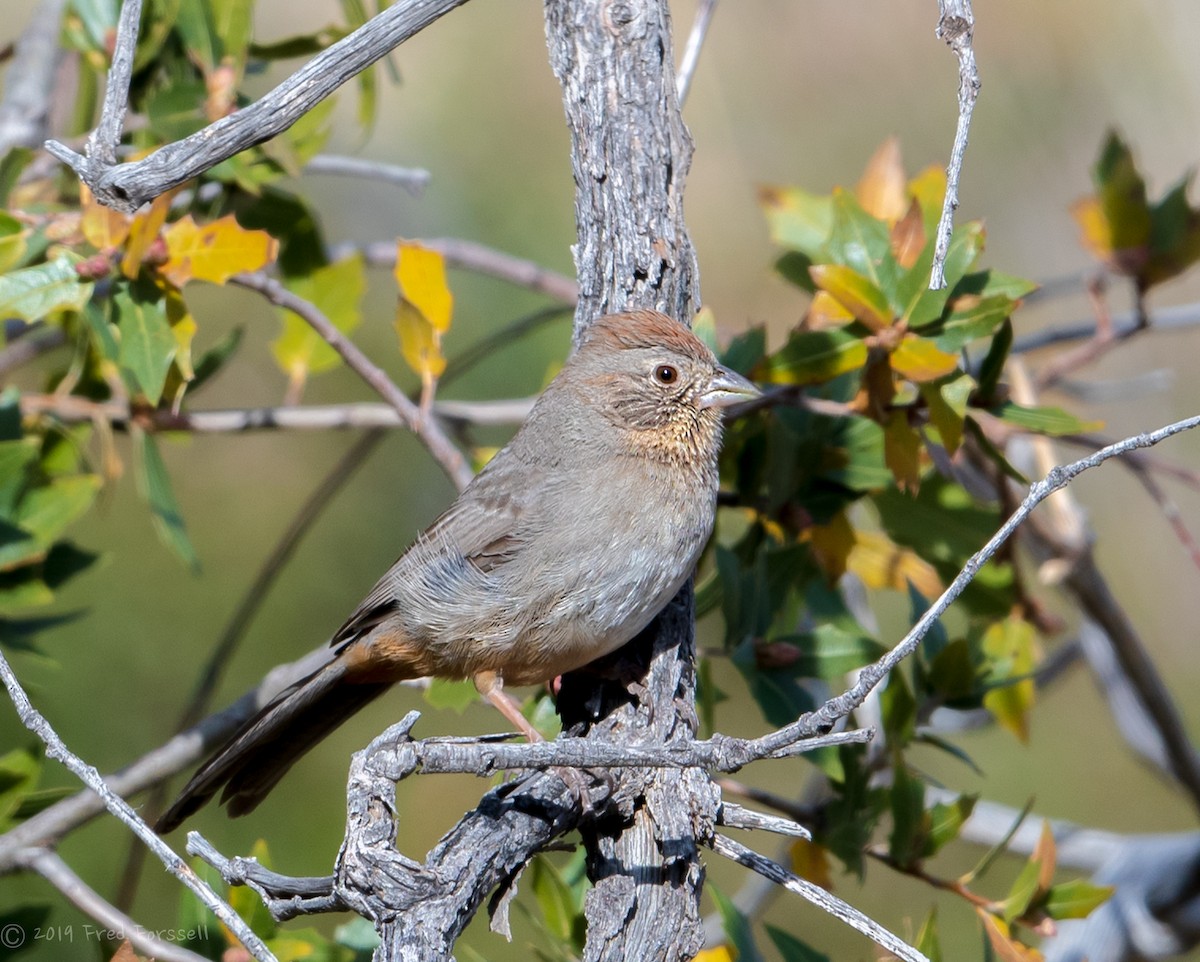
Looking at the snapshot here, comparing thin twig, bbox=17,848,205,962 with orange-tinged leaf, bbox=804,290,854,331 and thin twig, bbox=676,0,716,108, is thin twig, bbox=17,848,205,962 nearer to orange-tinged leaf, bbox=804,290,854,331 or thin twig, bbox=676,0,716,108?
Answer: orange-tinged leaf, bbox=804,290,854,331

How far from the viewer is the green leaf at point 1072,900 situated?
3.09 meters

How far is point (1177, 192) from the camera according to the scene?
3699 millimetres

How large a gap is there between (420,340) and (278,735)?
1213 millimetres

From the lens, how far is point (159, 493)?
3725 mm

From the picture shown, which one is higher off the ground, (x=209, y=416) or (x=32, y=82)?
(x=32, y=82)

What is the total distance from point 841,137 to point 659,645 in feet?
22.0

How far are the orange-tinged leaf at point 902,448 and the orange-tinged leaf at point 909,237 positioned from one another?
1.45 feet

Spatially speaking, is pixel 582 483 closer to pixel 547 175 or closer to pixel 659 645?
pixel 659 645

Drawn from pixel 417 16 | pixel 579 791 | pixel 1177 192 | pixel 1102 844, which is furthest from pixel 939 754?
pixel 417 16

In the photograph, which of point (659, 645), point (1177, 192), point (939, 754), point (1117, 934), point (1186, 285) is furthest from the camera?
point (1186, 285)

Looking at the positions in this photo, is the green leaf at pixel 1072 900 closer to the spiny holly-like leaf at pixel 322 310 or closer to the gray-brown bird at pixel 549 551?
the gray-brown bird at pixel 549 551

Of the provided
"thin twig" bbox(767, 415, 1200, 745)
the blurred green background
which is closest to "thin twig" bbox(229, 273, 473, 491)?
"thin twig" bbox(767, 415, 1200, 745)

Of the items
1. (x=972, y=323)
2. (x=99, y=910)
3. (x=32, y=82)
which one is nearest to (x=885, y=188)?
(x=972, y=323)

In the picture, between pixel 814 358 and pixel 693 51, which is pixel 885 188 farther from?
pixel 814 358
